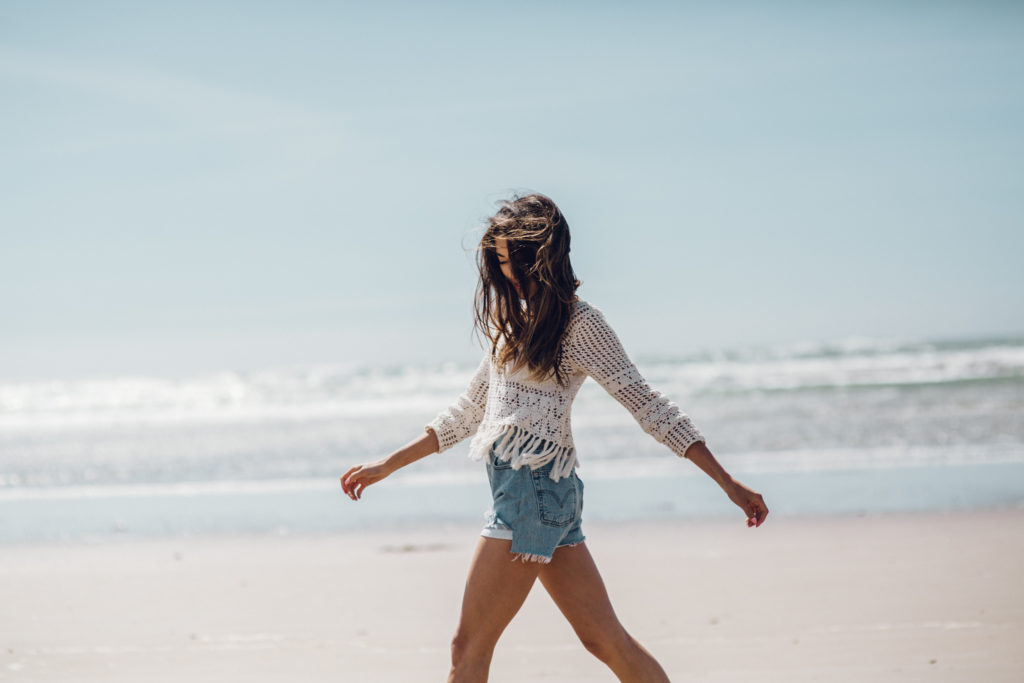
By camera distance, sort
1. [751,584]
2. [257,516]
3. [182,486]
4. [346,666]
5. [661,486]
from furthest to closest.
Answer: [182,486] → [661,486] → [257,516] → [751,584] → [346,666]

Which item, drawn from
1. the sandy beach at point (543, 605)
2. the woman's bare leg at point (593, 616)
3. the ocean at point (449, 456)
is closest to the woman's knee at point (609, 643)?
the woman's bare leg at point (593, 616)

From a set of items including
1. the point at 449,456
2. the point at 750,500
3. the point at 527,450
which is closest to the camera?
the point at 750,500

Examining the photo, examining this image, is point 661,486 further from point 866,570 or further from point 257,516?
point 257,516

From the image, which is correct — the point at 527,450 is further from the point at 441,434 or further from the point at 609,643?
the point at 609,643

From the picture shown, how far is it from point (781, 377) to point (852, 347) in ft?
29.1

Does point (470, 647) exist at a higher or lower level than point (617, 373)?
lower

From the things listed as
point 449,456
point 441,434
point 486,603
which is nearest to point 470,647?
point 486,603

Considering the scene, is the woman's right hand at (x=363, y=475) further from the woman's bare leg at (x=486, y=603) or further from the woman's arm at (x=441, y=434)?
the woman's bare leg at (x=486, y=603)

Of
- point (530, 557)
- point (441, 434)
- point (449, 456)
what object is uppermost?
point (441, 434)

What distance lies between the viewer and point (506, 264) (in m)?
2.48

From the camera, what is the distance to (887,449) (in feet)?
33.8

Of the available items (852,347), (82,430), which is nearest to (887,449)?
(82,430)

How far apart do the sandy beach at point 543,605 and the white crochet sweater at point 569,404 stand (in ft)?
6.46

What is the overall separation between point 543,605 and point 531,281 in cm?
294
